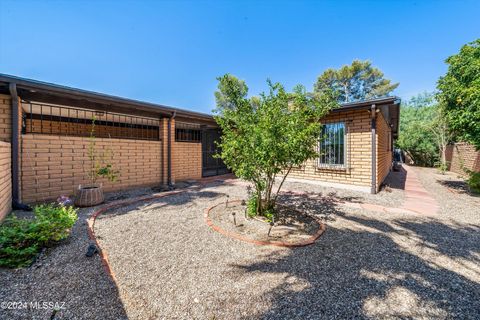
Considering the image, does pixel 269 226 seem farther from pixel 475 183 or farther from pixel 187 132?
pixel 475 183

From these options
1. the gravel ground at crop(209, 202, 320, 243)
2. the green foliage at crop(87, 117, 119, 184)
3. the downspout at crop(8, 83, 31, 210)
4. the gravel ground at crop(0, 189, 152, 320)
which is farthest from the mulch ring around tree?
the downspout at crop(8, 83, 31, 210)

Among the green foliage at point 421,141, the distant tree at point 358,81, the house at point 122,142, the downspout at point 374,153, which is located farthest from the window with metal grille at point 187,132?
the distant tree at point 358,81

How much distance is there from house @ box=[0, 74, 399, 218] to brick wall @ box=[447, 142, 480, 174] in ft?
22.5

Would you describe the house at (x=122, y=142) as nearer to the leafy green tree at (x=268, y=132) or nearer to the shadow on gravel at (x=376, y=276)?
the leafy green tree at (x=268, y=132)

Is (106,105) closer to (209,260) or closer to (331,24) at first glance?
(209,260)

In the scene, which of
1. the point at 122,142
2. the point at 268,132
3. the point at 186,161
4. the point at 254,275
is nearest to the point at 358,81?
the point at 186,161

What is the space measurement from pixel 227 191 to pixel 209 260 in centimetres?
379

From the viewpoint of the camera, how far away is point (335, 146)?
6969 mm

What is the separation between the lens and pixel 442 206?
5.03 m

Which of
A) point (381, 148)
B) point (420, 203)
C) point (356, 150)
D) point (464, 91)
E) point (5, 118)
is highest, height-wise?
point (464, 91)

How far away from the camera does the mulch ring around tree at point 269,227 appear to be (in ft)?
9.87

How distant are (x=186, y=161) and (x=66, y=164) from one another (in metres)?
3.93

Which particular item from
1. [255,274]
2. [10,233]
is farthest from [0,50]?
[255,274]

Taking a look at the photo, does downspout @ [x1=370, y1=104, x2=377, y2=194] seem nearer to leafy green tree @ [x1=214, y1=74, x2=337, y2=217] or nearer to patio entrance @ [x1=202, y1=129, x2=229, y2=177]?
leafy green tree @ [x1=214, y1=74, x2=337, y2=217]
